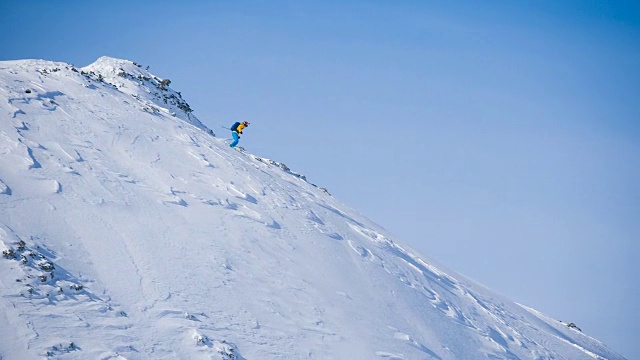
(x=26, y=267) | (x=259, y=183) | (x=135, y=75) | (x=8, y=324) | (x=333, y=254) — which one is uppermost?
(x=135, y=75)

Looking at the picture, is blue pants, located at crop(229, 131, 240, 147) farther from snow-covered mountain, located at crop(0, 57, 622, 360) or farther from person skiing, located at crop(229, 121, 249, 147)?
snow-covered mountain, located at crop(0, 57, 622, 360)

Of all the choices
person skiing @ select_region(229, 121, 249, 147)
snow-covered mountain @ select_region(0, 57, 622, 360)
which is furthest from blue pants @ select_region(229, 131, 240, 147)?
snow-covered mountain @ select_region(0, 57, 622, 360)

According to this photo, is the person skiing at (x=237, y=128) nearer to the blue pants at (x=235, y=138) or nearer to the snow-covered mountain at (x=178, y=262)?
the blue pants at (x=235, y=138)

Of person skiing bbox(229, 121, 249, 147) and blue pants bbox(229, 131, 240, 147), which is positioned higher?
person skiing bbox(229, 121, 249, 147)

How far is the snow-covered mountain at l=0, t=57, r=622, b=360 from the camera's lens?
10273 mm

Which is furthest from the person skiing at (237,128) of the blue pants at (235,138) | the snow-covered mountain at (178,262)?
the snow-covered mountain at (178,262)

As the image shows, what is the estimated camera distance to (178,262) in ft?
41.5

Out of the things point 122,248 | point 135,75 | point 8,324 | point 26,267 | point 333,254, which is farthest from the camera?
point 135,75

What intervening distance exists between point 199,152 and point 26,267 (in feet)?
31.3

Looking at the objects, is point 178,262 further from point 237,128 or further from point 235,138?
point 237,128

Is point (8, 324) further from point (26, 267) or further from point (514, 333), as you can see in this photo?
point (514, 333)

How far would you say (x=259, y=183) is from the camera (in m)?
19.2

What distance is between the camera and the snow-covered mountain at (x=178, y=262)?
10273 mm

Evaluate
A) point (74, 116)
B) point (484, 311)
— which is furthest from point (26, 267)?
point (484, 311)
